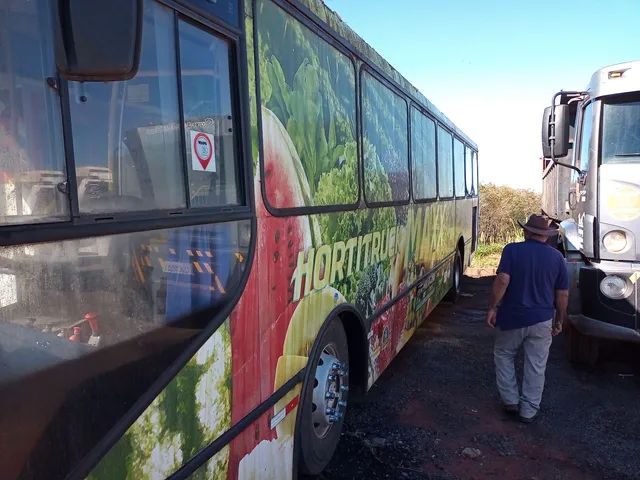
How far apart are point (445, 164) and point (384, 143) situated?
11.9ft

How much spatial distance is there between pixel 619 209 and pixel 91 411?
4.69 meters

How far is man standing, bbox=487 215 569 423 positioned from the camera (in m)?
4.33

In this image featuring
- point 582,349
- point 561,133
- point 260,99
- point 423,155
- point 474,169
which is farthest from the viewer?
point 474,169

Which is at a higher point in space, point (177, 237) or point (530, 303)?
point (177, 237)

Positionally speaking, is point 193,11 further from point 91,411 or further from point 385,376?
point 385,376

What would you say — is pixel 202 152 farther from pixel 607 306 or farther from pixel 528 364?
pixel 607 306

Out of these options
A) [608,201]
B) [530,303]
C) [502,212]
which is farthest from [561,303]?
[502,212]

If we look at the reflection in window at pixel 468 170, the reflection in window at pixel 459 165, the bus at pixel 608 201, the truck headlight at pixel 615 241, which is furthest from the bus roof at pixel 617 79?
the reflection in window at pixel 468 170

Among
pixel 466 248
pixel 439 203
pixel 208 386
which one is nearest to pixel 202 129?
pixel 208 386

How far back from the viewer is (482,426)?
14.2 feet

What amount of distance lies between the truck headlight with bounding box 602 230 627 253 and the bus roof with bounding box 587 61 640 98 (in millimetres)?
1274

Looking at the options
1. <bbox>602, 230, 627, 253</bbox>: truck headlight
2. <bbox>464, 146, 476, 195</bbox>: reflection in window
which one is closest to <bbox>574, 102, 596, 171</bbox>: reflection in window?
<bbox>602, 230, 627, 253</bbox>: truck headlight

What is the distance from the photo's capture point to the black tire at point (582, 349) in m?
5.61

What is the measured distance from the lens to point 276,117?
268cm
